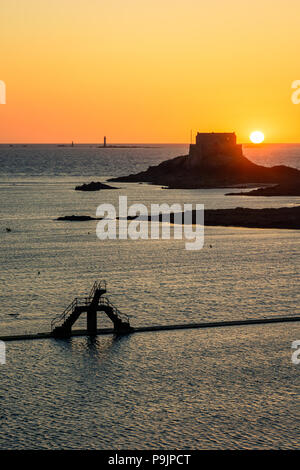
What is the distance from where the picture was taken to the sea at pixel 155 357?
125 ft

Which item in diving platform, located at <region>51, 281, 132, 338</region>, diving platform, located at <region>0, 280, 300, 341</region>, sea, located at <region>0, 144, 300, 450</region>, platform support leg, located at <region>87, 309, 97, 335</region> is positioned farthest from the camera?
platform support leg, located at <region>87, 309, 97, 335</region>

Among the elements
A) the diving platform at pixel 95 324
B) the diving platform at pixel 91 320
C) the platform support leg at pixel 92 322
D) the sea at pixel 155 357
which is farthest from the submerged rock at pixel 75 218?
the platform support leg at pixel 92 322

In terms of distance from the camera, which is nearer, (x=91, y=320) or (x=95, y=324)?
(x=91, y=320)

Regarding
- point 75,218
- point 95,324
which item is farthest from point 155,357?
point 75,218

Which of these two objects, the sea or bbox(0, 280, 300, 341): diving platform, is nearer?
the sea

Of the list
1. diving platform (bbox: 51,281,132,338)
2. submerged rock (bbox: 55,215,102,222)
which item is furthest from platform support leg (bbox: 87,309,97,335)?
submerged rock (bbox: 55,215,102,222)

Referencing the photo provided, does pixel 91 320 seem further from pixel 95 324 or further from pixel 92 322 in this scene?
pixel 95 324

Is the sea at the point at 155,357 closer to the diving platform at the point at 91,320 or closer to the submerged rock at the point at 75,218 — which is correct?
the diving platform at the point at 91,320

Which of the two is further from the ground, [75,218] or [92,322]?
[75,218]

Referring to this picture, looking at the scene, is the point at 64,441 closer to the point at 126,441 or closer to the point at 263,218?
the point at 126,441

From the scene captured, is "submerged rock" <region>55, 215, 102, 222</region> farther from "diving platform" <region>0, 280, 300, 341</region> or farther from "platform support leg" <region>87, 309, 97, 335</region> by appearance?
"platform support leg" <region>87, 309, 97, 335</region>

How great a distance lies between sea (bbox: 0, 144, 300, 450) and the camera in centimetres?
3806

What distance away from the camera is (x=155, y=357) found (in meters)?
48.5

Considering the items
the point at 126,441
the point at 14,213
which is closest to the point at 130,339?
the point at 126,441
